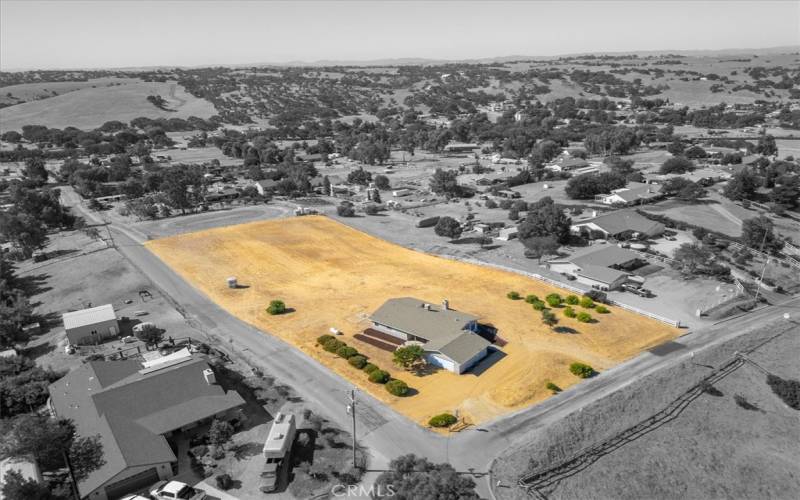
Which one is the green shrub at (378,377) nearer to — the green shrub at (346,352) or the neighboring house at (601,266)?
the green shrub at (346,352)

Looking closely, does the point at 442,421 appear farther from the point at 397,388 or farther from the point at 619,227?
the point at 619,227

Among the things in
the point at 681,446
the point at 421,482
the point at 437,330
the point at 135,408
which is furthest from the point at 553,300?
the point at 135,408

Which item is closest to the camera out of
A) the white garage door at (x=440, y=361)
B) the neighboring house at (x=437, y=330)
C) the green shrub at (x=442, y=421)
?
the green shrub at (x=442, y=421)

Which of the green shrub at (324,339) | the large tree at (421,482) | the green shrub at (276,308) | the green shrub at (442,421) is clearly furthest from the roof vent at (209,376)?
the green shrub at (442,421)

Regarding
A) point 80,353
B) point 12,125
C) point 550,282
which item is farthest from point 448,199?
point 12,125

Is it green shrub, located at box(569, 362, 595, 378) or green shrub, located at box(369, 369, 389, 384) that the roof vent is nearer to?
green shrub, located at box(369, 369, 389, 384)
